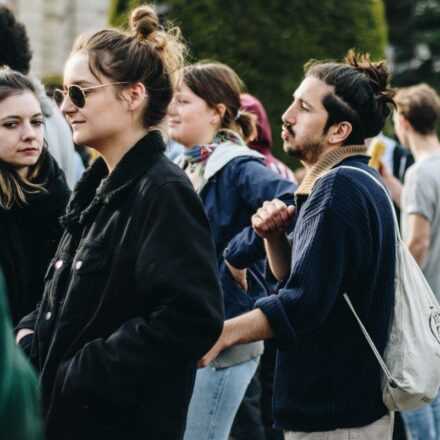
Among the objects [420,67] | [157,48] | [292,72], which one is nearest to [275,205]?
[157,48]

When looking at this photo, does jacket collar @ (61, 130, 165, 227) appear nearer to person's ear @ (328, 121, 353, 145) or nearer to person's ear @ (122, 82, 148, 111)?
person's ear @ (122, 82, 148, 111)

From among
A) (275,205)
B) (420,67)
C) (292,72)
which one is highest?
(275,205)

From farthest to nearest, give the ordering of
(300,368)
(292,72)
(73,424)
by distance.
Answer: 1. (292,72)
2. (300,368)
3. (73,424)

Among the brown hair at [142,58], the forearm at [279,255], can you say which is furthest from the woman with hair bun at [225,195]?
the brown hair at [142,58]

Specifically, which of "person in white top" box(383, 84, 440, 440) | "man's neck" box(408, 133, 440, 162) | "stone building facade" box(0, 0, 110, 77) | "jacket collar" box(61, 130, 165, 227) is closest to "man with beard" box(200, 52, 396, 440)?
"jacket collar" box(61, 130, 165, 227)

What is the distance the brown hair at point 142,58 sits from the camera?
3.12m

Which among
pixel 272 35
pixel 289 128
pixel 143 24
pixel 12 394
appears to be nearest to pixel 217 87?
pixel 289 128

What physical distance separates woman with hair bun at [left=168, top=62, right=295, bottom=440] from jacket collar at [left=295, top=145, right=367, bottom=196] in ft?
2.48

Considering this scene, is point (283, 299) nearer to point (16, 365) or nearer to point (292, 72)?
point (16, 365)

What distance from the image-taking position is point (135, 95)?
314 cm

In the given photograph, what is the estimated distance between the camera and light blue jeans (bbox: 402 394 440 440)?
6188mm

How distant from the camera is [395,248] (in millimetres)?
3576

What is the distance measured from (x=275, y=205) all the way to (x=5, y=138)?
46.1 inches

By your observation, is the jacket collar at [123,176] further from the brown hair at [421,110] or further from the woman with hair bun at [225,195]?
the brown hair at [421,110]
